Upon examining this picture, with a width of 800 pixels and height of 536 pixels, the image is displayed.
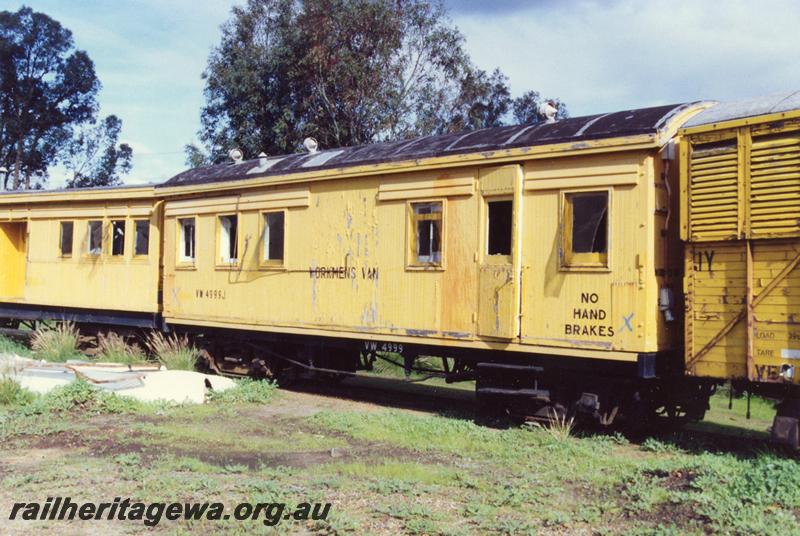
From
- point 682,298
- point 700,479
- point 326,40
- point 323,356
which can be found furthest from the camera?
point 326,40

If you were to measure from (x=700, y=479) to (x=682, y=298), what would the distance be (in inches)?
107

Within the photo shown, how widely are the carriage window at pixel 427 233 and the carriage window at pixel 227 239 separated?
151 inches

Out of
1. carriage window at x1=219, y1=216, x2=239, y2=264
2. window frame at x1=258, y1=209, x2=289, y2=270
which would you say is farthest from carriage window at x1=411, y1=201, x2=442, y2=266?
carriage window at x1=219, y1=216, x2=239, y2=264

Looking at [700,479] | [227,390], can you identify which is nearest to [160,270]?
[227,390]

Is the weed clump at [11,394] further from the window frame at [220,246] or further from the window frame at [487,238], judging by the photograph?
the window frame at [487,238]

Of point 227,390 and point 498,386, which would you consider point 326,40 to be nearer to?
point 227,390

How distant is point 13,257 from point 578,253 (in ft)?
43.9

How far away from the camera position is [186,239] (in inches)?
545

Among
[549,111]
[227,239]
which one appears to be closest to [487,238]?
[549,111]

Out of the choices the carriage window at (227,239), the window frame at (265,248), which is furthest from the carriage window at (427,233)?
the carriage window at (227,239)

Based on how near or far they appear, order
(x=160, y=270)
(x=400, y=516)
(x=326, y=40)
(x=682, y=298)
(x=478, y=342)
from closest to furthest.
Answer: (x=400, y=516) < (x=682, y=298) < (x=478, y=342) < (x=160, y=270) < (x=326, y=40)

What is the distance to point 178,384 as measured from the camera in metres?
10.8

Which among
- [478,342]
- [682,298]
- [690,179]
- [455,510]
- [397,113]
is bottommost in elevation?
[455,510]

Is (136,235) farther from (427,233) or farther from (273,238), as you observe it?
(427,233)
